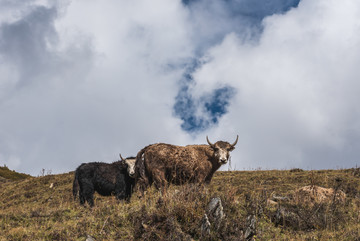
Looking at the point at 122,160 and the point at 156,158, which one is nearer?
the point at 156,158

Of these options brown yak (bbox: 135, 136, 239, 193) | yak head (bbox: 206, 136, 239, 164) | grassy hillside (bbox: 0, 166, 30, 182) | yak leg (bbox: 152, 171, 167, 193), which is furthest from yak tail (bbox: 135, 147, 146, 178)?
grassy hillside (bbox: 0, 166, 30, 182)

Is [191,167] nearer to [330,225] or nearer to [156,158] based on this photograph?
[156,158]

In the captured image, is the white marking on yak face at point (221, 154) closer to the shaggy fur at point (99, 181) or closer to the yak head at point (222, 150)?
the yak head at point (222, 150)

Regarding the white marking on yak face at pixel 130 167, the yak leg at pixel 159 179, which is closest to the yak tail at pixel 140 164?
the yak leg at pixel 159 179

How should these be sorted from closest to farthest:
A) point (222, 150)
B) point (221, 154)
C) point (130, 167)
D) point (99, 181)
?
point (221, 154)
point (222, 150)
point (99, 181)
point (130, 167)

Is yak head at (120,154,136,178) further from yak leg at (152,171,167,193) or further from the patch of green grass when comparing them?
the patch of green grass

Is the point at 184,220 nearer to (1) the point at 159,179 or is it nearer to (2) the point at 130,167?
(1) the point at 159,179

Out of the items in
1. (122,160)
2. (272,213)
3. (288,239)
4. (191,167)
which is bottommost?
(288,239)

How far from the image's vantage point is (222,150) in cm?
1188

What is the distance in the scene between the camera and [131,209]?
8.77 meters

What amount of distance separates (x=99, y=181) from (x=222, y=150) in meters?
5.20

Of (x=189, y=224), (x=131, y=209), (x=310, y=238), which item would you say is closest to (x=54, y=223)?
(x=131, y=209)

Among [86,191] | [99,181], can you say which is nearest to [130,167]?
[99,181]

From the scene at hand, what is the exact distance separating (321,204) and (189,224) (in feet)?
14.4
